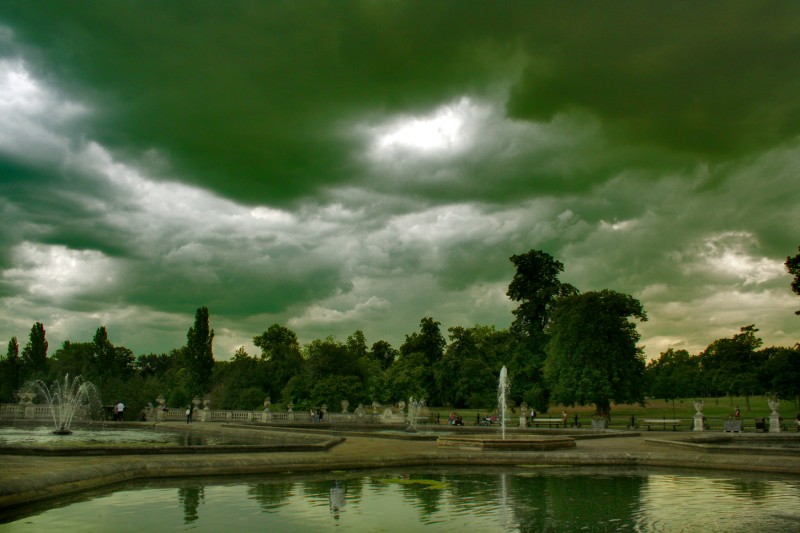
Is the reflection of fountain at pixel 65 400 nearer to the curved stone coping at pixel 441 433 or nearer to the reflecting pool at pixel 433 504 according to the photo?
the curved stone coping at pixel 441 433

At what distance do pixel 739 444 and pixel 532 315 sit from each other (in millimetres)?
36821

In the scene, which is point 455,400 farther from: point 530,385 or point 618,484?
point 618,484

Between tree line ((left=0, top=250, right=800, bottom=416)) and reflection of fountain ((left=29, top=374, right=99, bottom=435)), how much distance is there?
164cm

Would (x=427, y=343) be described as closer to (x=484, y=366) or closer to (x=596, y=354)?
(x=484, y=366)

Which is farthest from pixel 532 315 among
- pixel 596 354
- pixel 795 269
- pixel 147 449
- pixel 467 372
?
pixel 147 449

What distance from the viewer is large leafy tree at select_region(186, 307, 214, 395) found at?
75.3 meters

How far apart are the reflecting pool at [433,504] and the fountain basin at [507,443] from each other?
573cm

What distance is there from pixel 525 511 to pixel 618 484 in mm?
5421

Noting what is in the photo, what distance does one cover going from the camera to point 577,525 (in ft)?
35.4

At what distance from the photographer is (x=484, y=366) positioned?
287 feet

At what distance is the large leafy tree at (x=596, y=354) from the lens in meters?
52.1

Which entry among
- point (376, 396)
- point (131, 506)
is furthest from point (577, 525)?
Result: point (376, 396)

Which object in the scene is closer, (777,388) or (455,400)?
(777,388)

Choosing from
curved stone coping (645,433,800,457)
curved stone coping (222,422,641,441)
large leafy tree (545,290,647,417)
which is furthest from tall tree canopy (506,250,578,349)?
curved stone coping (645,433,800,457)
